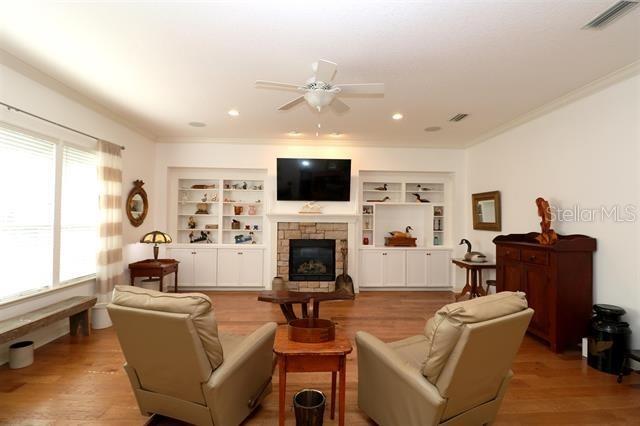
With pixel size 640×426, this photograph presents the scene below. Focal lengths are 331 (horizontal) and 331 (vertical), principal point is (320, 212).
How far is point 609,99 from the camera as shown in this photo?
11.1 feet

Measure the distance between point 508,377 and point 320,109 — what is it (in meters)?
2.58

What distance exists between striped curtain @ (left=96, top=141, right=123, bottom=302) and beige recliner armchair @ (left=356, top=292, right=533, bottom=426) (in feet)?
12.6

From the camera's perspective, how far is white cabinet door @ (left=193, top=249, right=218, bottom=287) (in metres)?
6.12

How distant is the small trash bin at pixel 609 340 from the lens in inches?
119

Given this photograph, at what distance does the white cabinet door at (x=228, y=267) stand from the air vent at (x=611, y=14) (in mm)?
5606

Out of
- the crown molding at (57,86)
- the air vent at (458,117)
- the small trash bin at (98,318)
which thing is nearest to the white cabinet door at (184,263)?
the small trash bin at (98,318)

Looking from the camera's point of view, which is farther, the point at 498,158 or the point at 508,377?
the point at 498,158

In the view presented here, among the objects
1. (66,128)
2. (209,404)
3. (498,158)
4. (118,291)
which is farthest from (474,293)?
(66,128)

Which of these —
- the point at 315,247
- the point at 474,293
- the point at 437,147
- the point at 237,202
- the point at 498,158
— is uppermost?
the point at 437,147

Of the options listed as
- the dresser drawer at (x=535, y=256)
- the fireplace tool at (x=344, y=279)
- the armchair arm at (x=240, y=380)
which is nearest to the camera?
the armchair arm at (x=240, y=380)

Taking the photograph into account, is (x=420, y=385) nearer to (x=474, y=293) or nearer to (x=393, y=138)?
(x=474, y=293)

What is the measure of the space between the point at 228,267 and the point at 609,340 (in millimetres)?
5364

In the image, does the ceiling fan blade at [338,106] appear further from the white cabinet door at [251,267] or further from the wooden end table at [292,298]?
the white cabinet door at [251,267]

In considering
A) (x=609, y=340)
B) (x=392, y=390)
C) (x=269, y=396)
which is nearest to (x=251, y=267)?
(x=269, y=396)
